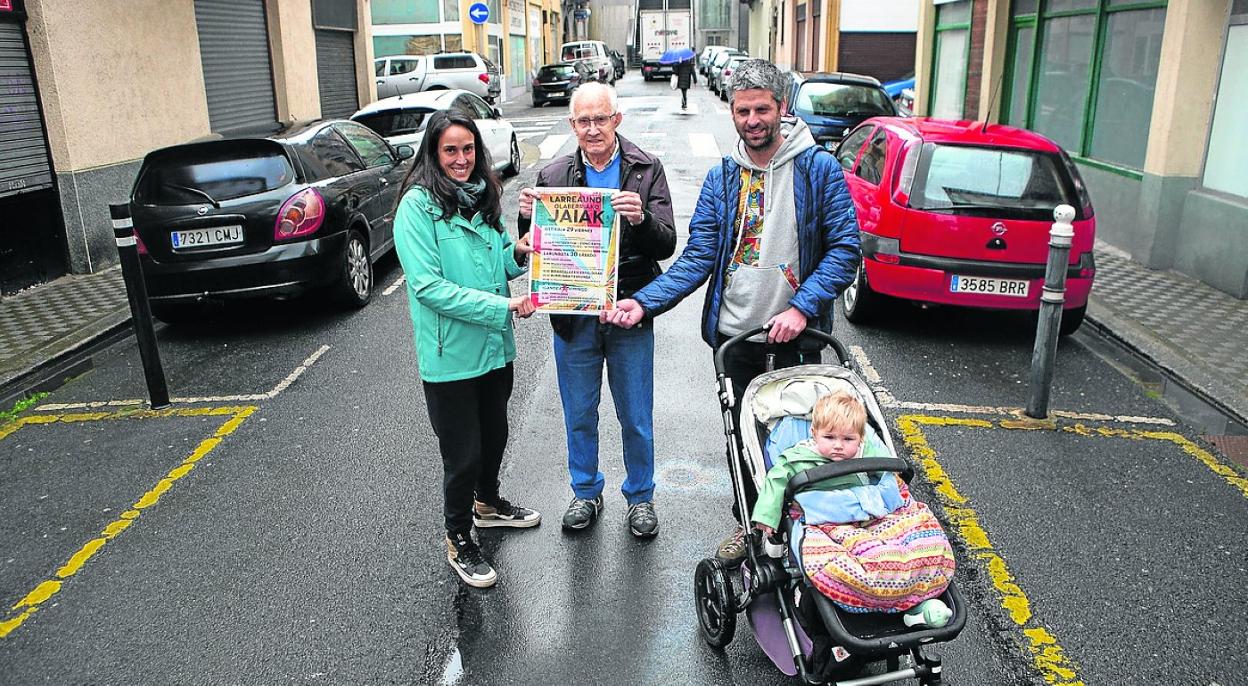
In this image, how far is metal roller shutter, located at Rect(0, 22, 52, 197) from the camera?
9.21 metres

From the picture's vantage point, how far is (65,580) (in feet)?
13.8

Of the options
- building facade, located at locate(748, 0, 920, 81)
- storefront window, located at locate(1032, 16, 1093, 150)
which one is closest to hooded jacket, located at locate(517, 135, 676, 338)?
storefront window, located at locate(1032, 16, 1093, 150)

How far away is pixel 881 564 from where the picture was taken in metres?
2.76

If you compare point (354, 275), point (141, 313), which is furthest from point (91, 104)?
point (141, 313)

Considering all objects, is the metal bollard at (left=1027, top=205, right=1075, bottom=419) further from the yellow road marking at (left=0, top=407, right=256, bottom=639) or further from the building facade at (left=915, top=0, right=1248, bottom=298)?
the yellow road marking at (left=0, top=407, right=256, bottom=639)

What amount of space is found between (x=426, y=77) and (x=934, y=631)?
2705 centimetres

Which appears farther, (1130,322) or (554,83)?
(554,83)

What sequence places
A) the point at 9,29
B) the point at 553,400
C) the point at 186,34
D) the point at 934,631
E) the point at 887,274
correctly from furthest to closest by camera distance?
the point at 186,34 → the point at 9,29 → the point at 887,274 → the point at 553,400 → the point at 934,631

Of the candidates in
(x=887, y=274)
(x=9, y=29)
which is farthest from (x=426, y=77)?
(x=887, y=274)

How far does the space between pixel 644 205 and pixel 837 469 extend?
1.45 metres

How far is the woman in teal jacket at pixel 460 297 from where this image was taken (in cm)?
362

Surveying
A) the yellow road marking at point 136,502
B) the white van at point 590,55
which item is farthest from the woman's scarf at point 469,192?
the white van at point 590,55

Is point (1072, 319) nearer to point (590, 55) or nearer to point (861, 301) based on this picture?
point (861, 301)

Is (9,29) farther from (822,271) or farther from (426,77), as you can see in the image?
(426,77)
